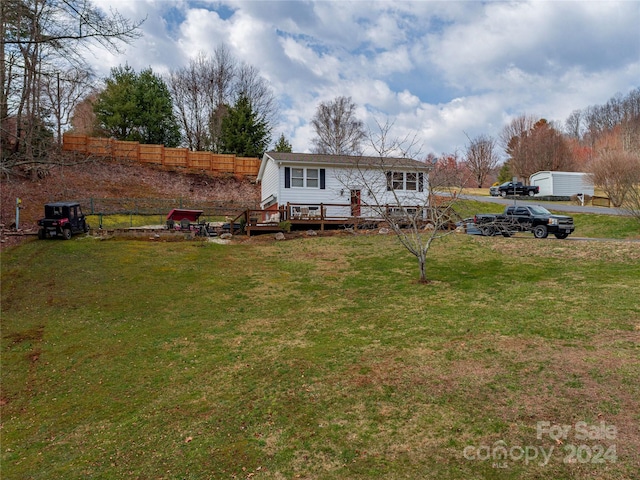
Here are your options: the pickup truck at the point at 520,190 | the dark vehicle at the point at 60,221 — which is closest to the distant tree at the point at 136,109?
the dark vehicle at the point at 60,221

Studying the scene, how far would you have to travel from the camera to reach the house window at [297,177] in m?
23.6

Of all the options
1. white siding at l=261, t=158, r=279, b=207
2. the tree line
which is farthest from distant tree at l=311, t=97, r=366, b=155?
white siding at l=261, t=158, r=279, b=207

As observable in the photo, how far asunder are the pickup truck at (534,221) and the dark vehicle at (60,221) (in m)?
18.9

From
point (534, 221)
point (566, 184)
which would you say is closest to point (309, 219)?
point (534, 221)

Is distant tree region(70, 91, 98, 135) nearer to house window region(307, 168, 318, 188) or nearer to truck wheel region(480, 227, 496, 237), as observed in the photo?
house window region(307, 168, 318, 188)

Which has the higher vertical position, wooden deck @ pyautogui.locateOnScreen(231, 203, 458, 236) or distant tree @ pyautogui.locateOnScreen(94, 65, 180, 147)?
distant tree @ pyautogui.locateOnScreen(94, 65, 180, 147)

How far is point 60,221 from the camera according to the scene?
705 inches

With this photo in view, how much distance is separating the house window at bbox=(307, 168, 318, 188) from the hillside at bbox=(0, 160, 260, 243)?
457 inches

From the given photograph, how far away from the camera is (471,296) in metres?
10.1

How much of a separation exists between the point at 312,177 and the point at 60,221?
1334 centimetres

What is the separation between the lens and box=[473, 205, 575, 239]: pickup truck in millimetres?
18266

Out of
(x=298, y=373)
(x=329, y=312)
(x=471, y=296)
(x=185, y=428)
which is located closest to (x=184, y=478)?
(x=185, y=428)

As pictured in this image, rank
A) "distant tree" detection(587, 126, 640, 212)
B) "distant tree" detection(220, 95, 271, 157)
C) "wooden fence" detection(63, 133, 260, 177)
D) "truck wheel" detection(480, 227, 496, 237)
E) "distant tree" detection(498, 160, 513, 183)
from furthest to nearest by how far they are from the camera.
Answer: "distant tree" detection(498, 160, 513, 183)
"distant tree" detection(220, 95, 271, 157)
"wooden fence" detection(63, 133, 260, 177)
"distant tree" detection(587, 126, 640, 212)
"truck wheel" detection(480, 227, 496, 237)

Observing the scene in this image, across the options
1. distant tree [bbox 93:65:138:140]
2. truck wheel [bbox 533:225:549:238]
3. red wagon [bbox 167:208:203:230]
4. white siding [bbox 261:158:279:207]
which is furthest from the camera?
distant tree [bbox 93:65:138:140]
